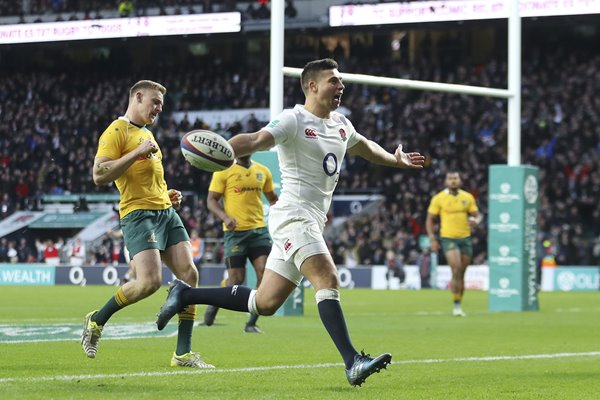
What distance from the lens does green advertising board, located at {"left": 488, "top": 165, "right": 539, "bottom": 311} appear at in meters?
20.1

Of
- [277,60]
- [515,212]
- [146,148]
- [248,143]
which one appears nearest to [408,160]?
[248,143]

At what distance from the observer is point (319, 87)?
773 centimetres

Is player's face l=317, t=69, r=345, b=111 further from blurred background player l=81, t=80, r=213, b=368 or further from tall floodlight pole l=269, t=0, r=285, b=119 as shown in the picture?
tall floodlight pole l=269, t=0, r=285, b=119

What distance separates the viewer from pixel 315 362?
9.50 m

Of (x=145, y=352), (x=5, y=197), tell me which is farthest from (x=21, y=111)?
(x=145, y=352)

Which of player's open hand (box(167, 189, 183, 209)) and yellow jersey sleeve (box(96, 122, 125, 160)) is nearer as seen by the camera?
yellow jersey sleeve (box(96, 122, 125, 160))

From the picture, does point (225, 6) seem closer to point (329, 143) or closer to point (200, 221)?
point (200, 221)

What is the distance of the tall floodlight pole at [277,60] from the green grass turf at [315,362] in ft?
10.4

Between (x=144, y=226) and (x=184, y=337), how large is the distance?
3.00 feet

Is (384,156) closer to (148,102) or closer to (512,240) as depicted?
(148,102)

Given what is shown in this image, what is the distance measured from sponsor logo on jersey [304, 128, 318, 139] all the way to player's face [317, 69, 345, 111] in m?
0.22

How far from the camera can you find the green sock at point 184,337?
8922 mm

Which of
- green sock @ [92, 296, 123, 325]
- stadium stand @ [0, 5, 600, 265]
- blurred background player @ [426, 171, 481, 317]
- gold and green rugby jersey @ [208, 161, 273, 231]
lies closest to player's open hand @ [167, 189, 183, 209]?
green sock @ [92, 296, 123, 325]

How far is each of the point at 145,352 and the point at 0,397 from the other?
3713mm
